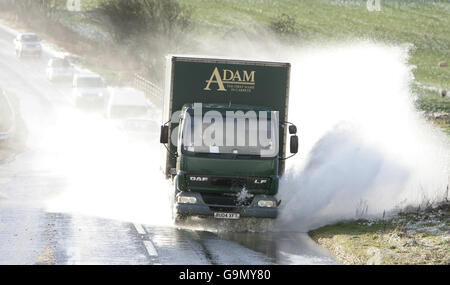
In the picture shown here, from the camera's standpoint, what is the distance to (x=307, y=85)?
33.2 meters

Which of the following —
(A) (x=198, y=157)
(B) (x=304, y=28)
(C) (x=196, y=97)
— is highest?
(B) (x=304, y=28)

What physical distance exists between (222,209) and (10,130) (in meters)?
24.1

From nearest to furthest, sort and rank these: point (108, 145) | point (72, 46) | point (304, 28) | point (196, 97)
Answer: point (196, 97) < point (108, 145) < point (72, 46) < point (304, 28)

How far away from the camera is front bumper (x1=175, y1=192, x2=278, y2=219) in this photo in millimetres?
→ 16328

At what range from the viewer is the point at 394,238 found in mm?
15523

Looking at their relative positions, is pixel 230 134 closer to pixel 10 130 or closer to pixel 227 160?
pixel 227 160

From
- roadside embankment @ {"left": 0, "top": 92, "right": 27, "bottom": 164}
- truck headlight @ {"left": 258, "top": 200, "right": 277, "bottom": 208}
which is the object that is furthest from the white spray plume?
roadside embankment @ {"left": 0, "top": 92, "right": 27, "bottom": 164}

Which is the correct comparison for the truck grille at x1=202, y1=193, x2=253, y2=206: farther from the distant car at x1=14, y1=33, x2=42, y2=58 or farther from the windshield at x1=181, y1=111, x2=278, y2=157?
the distant car at x1=14, y1=33, x2=42, y2=58

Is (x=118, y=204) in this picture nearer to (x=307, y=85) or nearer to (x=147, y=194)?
(x=147, y=194)

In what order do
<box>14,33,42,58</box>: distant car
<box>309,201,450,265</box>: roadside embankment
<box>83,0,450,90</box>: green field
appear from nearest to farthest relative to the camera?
<box>309,201,450,265</box>: roadside embankment, <box>14,33,42,58</box>: distant car, <box>83,0,450,90</box>: green field

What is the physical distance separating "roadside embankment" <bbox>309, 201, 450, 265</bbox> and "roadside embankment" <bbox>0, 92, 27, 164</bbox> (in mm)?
18603

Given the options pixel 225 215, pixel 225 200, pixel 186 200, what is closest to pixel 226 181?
pixel 225 200
